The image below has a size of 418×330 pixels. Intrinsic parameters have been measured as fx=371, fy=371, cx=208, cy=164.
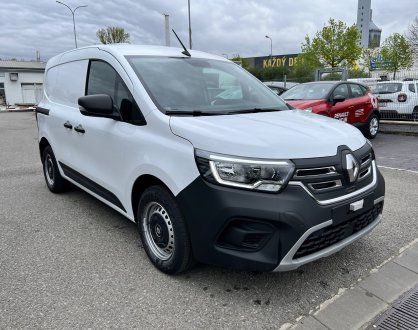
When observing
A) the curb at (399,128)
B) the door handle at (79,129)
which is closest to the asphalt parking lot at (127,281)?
the door handle at (79,129)

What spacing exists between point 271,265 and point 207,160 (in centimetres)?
80

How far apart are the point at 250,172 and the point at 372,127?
8892 millimetres

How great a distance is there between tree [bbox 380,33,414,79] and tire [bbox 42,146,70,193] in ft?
131

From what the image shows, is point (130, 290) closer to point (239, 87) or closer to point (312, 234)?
point (312, 234)

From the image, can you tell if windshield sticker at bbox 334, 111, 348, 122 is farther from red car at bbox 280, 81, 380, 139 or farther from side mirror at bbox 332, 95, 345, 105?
side mirror at bbox 332, 95, 345, 105

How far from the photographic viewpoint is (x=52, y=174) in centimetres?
524

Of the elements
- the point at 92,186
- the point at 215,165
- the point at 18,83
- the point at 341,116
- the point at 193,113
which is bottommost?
the point at 92,186

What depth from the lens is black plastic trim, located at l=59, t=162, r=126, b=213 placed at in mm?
3520

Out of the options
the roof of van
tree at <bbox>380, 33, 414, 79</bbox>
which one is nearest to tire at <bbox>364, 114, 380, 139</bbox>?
the roof of van

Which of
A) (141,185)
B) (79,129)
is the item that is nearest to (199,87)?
(141,185)

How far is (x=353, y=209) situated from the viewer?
260 cm

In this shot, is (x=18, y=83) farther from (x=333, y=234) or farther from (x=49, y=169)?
(x=333, y=234)

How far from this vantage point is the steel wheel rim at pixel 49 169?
518cm

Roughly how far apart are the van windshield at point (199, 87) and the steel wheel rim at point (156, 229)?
79 centimetres
